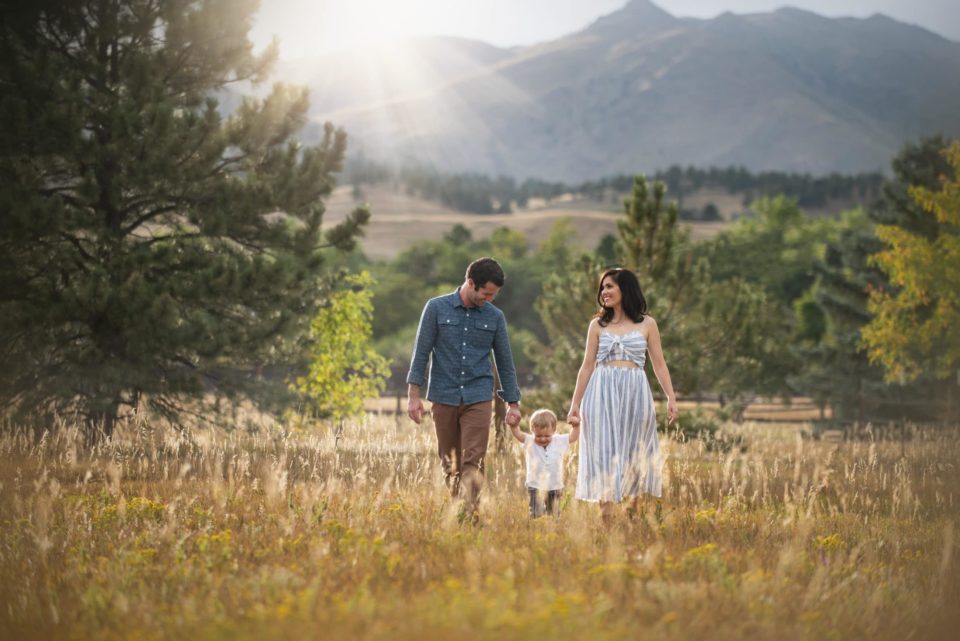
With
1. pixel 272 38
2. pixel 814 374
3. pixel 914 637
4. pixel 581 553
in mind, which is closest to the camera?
pixel 914 637

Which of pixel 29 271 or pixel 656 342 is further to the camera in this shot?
pixel 29 271

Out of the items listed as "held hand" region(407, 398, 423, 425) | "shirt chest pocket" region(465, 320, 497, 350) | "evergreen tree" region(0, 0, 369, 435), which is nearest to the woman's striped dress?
"shirt chest pocket" region(465, 320, 497, 350)

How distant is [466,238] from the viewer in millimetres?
114125

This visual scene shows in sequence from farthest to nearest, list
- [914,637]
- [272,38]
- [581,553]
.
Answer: [272,38] → [581,553] → [914,637]

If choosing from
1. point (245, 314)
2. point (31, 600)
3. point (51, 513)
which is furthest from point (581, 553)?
point (245, 314)

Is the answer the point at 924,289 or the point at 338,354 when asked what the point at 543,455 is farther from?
the point at 924,289

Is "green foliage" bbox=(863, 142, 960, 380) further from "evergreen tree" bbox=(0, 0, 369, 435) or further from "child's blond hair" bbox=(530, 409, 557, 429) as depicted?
"child's blond hair" bbox=(530, 409, 557, 429)

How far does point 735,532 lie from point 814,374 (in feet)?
99.5

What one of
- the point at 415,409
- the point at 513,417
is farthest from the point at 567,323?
the point at 415,409

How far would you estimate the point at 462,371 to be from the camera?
21.9ft

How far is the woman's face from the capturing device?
664cm

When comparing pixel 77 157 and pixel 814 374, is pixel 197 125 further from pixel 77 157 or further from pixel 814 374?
pixel 814 374

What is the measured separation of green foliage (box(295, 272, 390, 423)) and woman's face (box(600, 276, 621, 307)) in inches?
434

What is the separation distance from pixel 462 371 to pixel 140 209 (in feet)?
33.2
